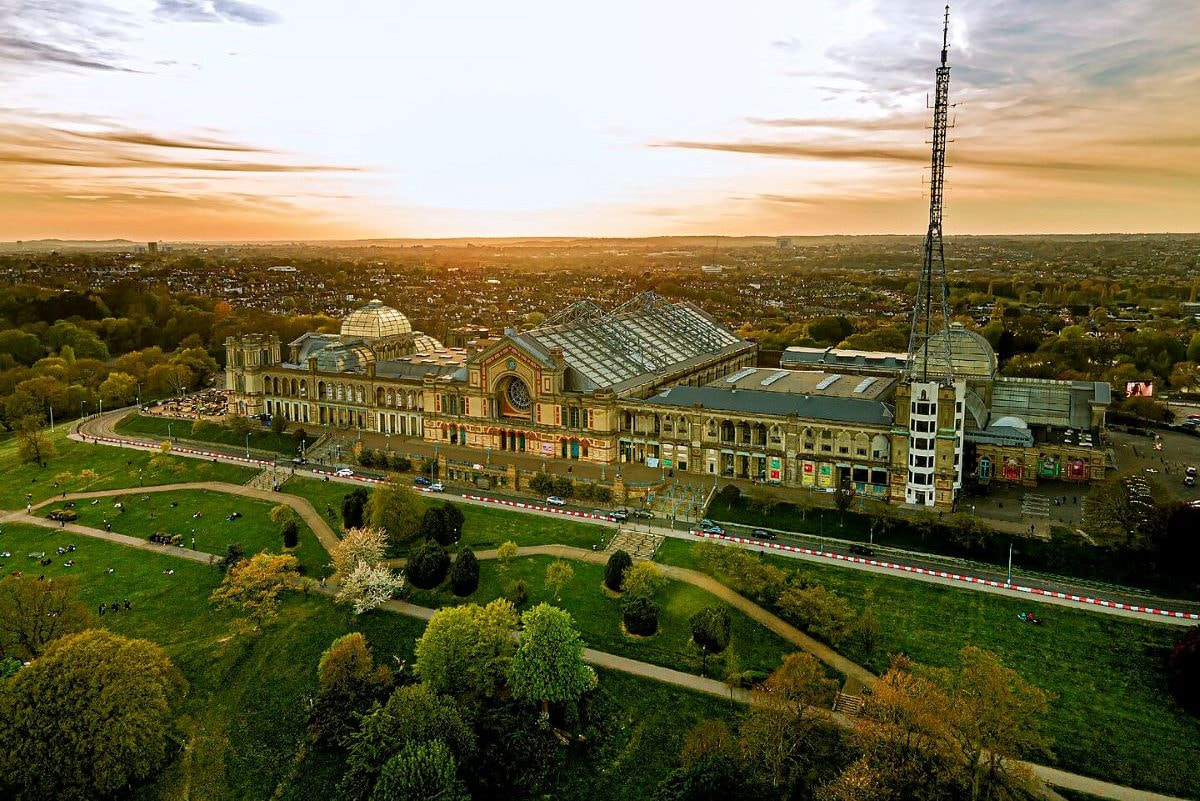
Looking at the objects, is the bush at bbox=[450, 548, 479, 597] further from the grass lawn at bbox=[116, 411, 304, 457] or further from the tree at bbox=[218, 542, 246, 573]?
the grass lawn at bbox=[116, 411, 304, 457]

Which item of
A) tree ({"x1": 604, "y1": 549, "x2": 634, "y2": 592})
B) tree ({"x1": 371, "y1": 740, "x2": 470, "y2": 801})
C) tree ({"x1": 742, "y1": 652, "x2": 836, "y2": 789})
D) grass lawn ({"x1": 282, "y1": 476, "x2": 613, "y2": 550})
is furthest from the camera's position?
grass lawn ({"x1": 282, "y1": 476, "x2": 613, "y2": 550})

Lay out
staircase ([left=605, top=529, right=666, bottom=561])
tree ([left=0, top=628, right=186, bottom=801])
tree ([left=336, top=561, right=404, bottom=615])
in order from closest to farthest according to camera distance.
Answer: tree ([left=0, top=628, right=186, bottom=801]) < tree ([left=336, top=561, right=404, bottom=615]) < staircase ([left=605, top=529, right=666, bottom=561])

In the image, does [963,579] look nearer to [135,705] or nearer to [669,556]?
[669,556]

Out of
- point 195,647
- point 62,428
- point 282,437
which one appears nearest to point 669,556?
point 195,647

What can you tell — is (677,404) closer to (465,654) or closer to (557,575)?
(557,575)

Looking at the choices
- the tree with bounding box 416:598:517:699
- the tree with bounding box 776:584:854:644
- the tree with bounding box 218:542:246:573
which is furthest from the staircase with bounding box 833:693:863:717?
the tree with bounding box 218:542:246:573

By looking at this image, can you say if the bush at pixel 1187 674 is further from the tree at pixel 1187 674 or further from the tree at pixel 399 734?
the tree at pixel 399 734

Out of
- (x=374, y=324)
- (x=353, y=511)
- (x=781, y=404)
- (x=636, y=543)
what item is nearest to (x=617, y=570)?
(x=636, y=543)

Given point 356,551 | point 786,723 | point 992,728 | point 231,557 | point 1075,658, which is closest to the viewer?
point 992,728
